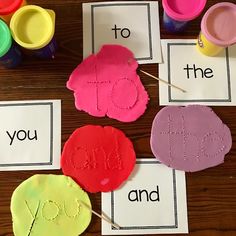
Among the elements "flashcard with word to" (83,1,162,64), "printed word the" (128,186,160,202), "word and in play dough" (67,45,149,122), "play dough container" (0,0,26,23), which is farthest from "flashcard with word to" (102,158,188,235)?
"play dough container" (0,0,26,23)

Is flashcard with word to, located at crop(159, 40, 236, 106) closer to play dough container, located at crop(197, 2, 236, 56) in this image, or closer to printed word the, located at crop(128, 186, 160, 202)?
play dough container, located at crop(197, 2, 236, 56)

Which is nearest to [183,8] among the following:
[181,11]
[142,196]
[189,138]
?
[181,11]

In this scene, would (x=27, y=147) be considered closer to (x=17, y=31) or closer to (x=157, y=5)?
(x=17, y=31)

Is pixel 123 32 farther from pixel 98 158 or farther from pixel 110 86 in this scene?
pixel 98 158

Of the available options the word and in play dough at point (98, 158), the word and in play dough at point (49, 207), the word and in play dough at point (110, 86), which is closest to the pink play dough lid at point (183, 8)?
the word and in play dough at point (110, 86)

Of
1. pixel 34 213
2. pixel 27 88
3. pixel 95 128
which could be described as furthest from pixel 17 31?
pixel 34 213
